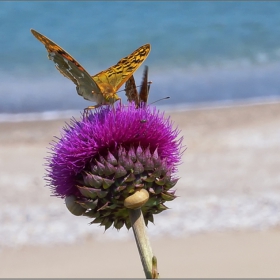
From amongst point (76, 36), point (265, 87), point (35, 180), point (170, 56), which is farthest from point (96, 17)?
point (35, 180)

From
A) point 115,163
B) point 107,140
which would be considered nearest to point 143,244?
point 115,163

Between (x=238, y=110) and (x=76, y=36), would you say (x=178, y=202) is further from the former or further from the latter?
(x=76, y=36)

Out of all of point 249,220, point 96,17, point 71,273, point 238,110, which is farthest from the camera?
point 96,17

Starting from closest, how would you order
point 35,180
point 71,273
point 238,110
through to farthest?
point 71,273 < point 35,180 < point 238,110

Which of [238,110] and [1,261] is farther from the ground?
[238,110]

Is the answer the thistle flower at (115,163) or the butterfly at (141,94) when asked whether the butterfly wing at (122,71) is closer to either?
the butterfly at (141,94)

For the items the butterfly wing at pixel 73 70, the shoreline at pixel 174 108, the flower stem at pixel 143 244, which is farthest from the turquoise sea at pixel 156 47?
the flower stem at pixel 143 244

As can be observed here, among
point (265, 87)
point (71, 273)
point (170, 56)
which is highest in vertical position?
point (170, 56)
